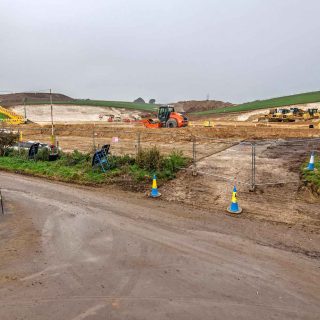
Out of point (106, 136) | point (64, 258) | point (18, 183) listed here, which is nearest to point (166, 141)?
point (106, 136)

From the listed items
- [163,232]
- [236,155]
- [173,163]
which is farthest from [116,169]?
[163,232]

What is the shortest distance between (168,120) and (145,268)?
29.7 metres

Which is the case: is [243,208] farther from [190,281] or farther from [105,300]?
[105,300]

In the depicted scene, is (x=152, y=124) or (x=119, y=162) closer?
(x=119, y=162)

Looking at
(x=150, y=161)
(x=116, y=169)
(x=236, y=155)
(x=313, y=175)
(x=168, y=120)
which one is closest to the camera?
(x=313, y=175)

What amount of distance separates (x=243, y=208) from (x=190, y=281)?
207 inches

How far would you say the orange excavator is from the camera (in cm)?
3516

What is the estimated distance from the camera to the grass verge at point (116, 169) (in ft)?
49.1

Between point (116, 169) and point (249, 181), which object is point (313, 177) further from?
point (116, 169)

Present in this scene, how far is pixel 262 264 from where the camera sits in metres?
7.17

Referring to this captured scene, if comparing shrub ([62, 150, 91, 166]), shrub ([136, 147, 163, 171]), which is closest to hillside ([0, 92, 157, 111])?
shrub ([62, 150, 91, 166])

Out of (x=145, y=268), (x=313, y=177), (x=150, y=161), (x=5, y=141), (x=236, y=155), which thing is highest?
(x=5, y=141)

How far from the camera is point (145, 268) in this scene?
6.98 meters

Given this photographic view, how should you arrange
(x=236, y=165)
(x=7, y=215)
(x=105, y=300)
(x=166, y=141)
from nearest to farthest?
(x=105, y=300)
(x=7, y=215)
(x=236, y=165)
(x=166, y=141)
